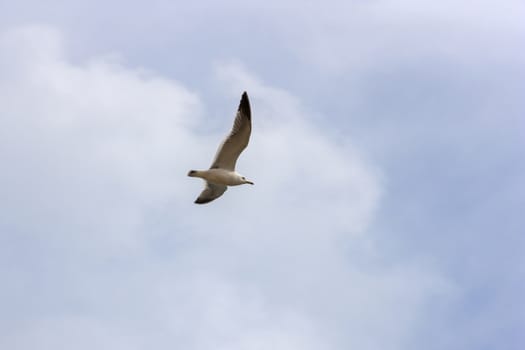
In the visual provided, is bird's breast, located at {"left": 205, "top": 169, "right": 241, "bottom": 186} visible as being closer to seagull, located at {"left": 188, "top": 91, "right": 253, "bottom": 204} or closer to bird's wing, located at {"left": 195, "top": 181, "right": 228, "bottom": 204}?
seagull, located at {"left": 188, "top": 91, "right": 253, "bottom": 204}

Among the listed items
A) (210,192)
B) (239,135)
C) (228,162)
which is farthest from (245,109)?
(210,192)

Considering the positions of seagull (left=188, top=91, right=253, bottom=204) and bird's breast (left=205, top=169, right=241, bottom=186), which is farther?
bird's breast (left=205, top=169, right=241, bottom=186)

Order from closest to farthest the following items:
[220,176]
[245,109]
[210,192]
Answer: [245,109] → [220,176] → [210,192]

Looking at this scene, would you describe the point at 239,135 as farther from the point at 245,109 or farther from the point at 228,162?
the point at 228,162

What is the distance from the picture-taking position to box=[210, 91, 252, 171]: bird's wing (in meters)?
29.7

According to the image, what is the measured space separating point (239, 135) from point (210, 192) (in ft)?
10.9

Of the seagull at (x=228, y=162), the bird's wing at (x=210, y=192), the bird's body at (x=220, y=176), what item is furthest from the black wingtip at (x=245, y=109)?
the bird's wing at (x=210, y=192)

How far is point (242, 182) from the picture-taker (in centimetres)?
3191

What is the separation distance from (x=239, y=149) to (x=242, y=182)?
6.25ft

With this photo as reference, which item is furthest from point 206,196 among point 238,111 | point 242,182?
point 238,111

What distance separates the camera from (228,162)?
102 feet

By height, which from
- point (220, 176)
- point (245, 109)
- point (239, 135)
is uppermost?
point (245, 109)

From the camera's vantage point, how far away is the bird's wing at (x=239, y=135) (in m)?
29.7

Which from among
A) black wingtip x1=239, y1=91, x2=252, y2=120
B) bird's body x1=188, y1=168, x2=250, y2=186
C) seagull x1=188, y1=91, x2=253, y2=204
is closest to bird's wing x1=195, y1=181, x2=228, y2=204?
seagull x1=188, y1=91, x2=253, y2=204
